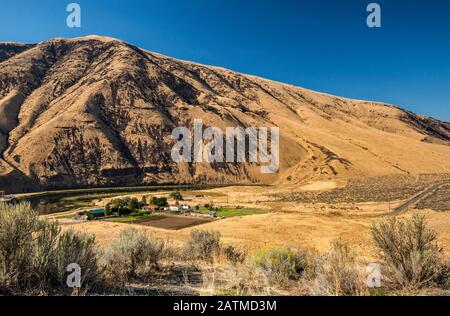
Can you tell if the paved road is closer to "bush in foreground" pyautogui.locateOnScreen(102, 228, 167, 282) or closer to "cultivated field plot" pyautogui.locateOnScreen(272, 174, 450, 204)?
"cultivated field plot" pyautogui.locateOnScreen(272, 174, 450, 204)

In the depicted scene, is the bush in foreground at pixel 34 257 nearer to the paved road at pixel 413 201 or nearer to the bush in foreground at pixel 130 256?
the bush in foreground at pixel 130 256

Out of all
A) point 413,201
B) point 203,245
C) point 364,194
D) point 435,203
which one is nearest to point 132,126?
point 364,194

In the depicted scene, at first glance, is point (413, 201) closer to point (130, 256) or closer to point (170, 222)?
point (170, 222)

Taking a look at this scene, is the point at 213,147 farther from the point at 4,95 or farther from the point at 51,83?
the point at 4,95

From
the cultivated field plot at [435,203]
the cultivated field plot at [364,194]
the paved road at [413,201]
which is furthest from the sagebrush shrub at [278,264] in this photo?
the cultivated field plot at [364,194]
